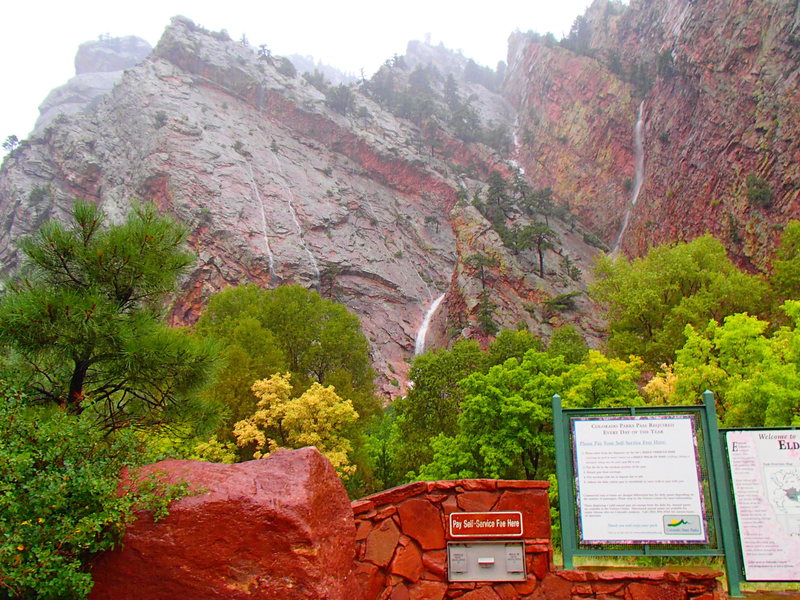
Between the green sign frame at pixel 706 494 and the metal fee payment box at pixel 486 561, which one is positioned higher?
the green sign frame at pixel 706 494

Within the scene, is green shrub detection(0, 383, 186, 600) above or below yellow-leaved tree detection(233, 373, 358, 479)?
below

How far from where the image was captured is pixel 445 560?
759 cm

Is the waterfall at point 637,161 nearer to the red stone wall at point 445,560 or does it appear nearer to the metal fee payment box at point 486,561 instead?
the red stone wall at point 445,560

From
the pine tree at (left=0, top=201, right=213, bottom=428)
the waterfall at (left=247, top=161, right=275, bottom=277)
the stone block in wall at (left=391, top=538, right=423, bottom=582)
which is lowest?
the stone block in wall at (left=391, top=538, right=423, bottom=582)

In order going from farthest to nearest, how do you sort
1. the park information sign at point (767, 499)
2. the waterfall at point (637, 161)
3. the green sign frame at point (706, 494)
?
the waterfall at point (637, 161)
the green sign frame at point (706, 494)
the park information sign at point (767, 499)

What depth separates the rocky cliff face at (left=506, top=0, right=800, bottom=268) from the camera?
36.3 meters

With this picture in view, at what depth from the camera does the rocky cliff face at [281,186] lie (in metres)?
51.9

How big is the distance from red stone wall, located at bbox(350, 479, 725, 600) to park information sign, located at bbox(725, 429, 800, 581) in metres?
0.60

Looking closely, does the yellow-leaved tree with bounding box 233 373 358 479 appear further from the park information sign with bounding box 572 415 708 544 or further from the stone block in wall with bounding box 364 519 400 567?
the park information sign with bounding box 572 415 708 544

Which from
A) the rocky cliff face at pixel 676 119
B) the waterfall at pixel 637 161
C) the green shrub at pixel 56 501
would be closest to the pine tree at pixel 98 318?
the green shrub at pixel 56 501

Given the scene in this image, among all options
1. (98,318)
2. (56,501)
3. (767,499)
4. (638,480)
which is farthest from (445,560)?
(98,318)

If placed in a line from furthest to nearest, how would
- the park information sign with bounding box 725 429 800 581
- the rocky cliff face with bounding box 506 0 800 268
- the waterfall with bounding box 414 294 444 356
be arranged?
the waterfall with bounding box 414 294 444 356
the rocky cliff face with bounding box 506 0 800 268
the park information sign with bounding box 725 429 800 581

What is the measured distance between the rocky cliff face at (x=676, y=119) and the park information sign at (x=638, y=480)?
31530mm

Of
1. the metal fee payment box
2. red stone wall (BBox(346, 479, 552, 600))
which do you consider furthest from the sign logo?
the metal fee payment box
